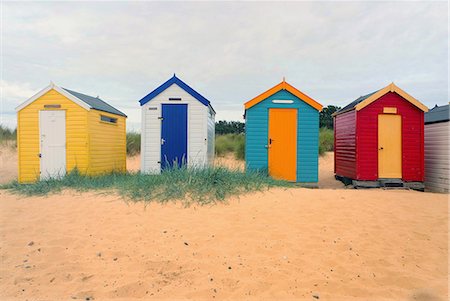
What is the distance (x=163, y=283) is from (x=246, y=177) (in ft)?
15.3

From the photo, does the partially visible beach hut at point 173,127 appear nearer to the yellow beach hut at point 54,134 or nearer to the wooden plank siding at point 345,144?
the yellow beach hut at point 54,134

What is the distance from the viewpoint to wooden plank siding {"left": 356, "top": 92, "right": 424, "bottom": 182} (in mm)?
10195

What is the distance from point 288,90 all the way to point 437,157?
548 centimetres

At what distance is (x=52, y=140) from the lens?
405 inches

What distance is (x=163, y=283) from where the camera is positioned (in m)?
3.86

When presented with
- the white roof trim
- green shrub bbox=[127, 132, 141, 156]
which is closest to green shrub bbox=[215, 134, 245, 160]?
green shrub bbox=[127, 132, 141, 156]

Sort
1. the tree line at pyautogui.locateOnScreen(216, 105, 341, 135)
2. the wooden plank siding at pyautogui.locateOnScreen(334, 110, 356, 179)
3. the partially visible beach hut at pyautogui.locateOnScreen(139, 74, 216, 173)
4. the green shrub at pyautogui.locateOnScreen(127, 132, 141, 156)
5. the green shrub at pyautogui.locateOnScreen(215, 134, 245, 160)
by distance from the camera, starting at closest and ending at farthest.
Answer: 1. the partially visible beach hut at pyautogui.locateOnScreen(139, 74, 216, 173)
2. the wooden plank siding at pyautogui.locateOnScreen(334, 110, 356, 179)
3. the green shrub at pyautogui.locateOnScreen(215, 134, 245, 160)
4. the green shrub at pyautogui.locateOnScreen(127, 132, 141, 156)
5. the tree line at pyautogui.locateOnScreen(216, 105, 341, 135)

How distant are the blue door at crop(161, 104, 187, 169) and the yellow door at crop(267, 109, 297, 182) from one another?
2.77m

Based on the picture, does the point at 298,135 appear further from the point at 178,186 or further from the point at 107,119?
the point at 107,119

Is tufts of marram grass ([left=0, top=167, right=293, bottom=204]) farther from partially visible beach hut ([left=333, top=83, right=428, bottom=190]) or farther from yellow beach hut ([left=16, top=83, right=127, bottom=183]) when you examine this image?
partially visible beach hut ([left=333, top=83, right=428, bottom=190])

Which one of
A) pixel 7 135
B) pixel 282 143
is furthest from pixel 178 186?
pixel 7 135

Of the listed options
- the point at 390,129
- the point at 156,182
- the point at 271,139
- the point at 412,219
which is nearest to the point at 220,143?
the point at 271,139

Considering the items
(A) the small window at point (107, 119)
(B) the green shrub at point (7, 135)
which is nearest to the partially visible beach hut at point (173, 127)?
(A) the small window at point (107, 119)

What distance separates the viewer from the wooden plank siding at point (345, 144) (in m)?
10.6
